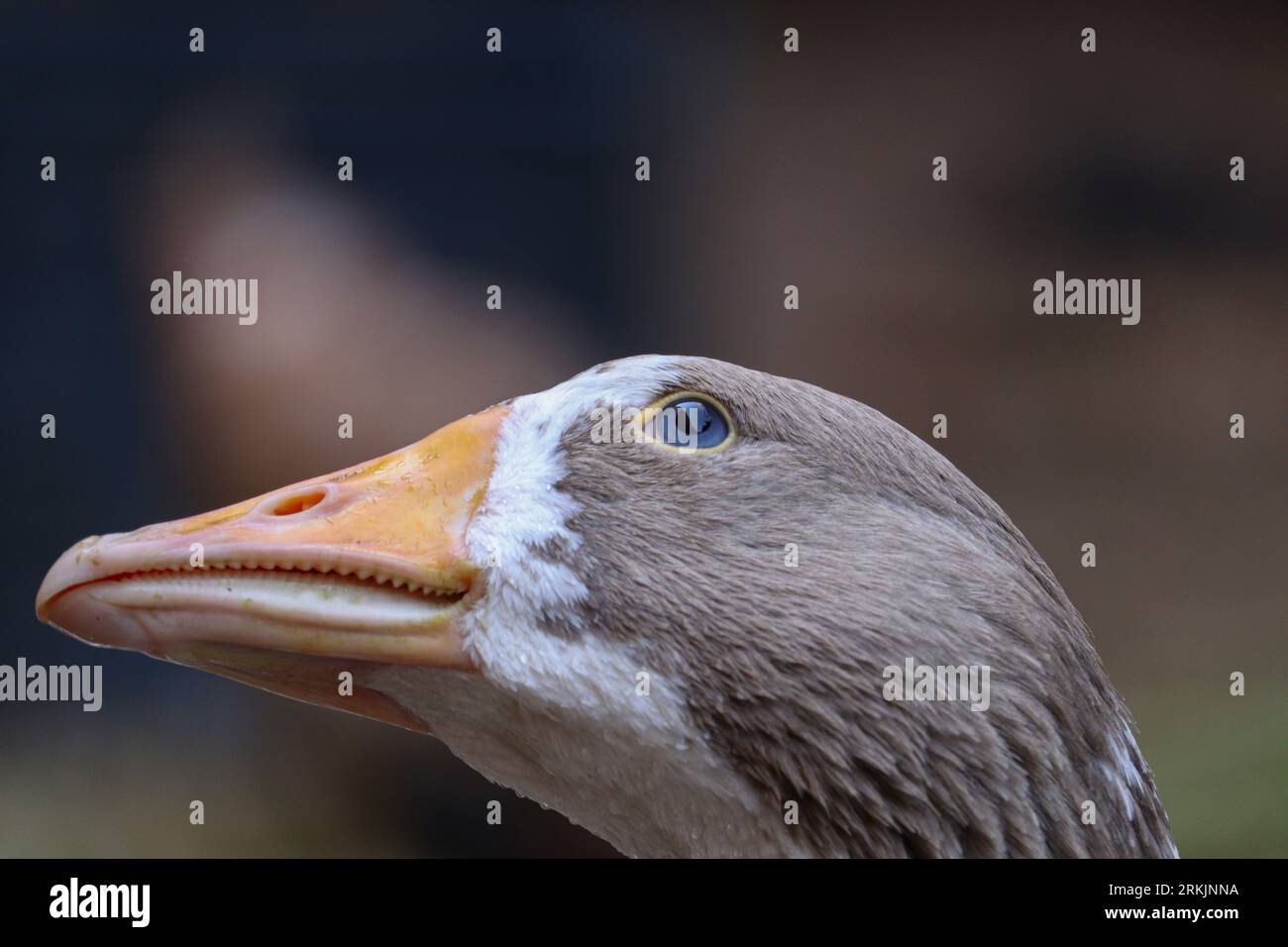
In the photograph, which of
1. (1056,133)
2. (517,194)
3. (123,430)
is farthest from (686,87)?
(123,430)

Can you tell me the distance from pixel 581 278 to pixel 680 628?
2.90 meters

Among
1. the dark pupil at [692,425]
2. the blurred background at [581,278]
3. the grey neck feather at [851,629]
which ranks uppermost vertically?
the blurred background at [581,278]

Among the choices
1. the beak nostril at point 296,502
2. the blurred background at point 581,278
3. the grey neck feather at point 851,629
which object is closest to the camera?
the grey neck feather at point 851,629

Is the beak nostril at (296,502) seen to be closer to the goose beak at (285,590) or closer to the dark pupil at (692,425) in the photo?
the goose beak at (285,590)

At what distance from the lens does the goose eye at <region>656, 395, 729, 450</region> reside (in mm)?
1636

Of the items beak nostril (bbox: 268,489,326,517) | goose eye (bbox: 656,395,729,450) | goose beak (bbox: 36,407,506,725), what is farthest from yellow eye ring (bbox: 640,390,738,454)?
beak nostril (bbox: 268,489,326,517)

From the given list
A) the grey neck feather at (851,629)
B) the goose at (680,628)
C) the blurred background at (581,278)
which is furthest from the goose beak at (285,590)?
the blurred background at (581,278)

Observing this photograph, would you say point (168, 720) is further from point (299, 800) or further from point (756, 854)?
point (756, 854)

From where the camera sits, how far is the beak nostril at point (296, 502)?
1588 millimetres

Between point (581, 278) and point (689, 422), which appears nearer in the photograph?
point (689, 422)

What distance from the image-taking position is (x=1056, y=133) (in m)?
4.59

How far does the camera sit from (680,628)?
4.87ft

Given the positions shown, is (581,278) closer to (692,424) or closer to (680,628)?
(692,424)

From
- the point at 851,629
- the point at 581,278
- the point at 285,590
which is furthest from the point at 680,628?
the point at 581,278
